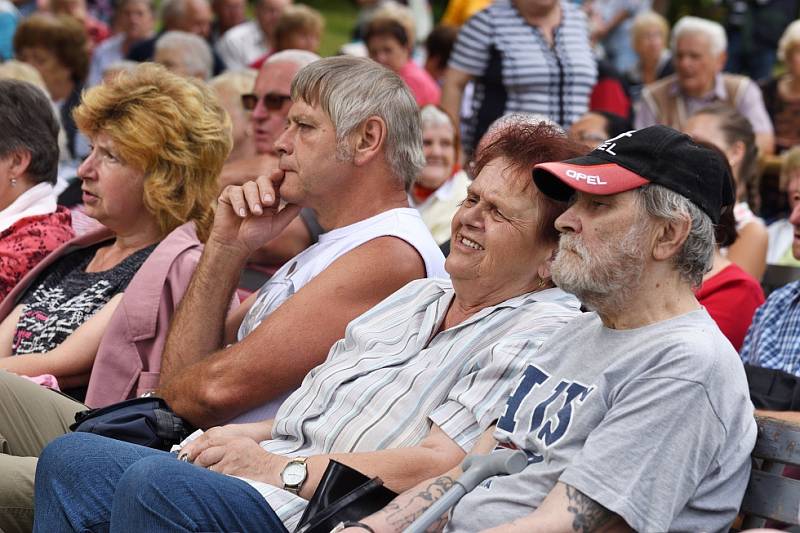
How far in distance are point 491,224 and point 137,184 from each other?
6.01ft

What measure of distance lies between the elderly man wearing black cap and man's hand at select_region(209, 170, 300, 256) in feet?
4.69

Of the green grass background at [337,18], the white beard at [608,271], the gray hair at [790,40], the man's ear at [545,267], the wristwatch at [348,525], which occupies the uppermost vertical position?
the white beard at [608,271]

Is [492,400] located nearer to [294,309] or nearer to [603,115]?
[294,309]

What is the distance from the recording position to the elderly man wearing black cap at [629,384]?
258cm

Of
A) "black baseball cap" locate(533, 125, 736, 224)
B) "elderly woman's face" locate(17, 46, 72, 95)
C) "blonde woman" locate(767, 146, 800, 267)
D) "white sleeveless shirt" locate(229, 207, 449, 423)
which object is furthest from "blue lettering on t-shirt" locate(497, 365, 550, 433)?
"elderly woman's face" locate(17, 46, 72, 95)

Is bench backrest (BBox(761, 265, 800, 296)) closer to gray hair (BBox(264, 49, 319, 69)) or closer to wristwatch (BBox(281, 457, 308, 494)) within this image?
gray hair (BBox(264, 49, 319, 69))

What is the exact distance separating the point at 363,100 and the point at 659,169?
4.88 ft

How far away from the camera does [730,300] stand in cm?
465

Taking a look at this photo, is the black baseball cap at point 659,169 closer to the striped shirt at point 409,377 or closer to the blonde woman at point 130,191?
the striped shirt at point 409,377

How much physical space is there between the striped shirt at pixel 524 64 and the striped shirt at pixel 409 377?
12.9 feet

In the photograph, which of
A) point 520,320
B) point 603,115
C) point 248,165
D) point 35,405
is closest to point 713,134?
point 603,115

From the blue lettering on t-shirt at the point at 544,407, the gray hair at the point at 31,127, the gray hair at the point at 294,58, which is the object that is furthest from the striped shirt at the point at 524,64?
the blue lettering on t-shirt at the point at 544,407

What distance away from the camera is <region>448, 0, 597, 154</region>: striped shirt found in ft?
24.2

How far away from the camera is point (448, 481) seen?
9.70 feet
